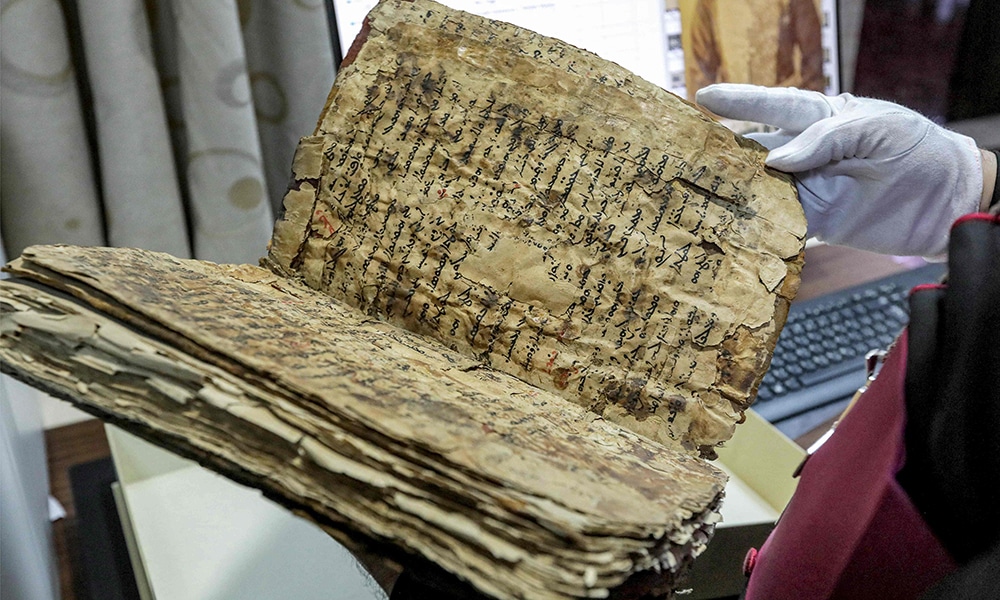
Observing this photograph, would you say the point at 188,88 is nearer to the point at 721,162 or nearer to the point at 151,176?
the point at 151,176

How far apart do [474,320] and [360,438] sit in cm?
17

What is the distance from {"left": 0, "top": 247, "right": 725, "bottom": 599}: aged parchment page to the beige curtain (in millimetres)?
462

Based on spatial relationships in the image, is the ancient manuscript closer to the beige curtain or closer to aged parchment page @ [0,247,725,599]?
aged parchment page @ [0,247,725,599]

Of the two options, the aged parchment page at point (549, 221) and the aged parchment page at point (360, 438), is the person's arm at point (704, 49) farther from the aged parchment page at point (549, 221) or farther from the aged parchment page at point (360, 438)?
the aged parchment page at point (360, 438)

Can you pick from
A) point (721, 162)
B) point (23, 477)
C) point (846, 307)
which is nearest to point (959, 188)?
point (721, 162)

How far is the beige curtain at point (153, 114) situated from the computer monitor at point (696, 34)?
0.26 metres

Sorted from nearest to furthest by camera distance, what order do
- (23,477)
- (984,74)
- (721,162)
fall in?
(721,162) < (23,477) < (984,74)

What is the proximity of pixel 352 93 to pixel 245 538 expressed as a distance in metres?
0.40

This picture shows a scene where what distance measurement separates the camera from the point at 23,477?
593mm

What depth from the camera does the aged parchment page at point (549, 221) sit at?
0.46 m

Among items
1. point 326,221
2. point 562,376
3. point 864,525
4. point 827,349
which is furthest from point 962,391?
point 827,349

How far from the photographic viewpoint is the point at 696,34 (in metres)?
0.95

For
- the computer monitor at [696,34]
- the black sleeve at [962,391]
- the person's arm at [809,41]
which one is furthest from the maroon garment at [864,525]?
the person's arm at [809,41]

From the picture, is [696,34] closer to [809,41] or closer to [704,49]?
[704,49]
